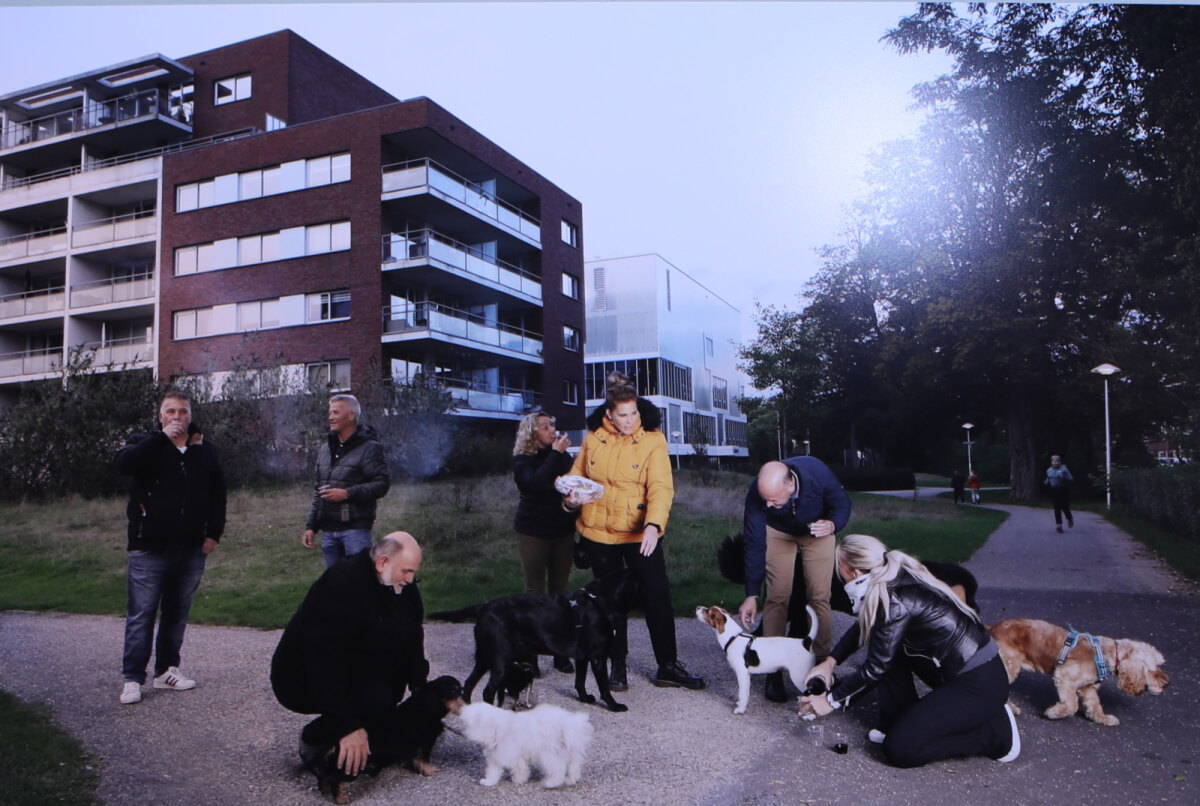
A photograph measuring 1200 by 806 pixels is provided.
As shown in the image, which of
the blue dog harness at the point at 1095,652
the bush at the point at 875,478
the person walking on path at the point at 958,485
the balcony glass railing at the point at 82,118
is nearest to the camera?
the blue dog harness at the point at 1095,652

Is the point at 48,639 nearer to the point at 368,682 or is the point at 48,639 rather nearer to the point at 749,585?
the point at 368,682

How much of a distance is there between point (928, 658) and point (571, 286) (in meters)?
5.02

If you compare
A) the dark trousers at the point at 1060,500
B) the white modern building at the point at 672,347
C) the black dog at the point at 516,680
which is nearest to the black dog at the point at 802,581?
the black dog at the point at 516,680

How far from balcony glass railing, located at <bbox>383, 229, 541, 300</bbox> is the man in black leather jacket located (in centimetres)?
591

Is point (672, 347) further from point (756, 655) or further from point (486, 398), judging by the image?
point (486, 398)

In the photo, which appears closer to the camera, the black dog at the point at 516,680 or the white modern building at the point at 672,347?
the black dog at the point at 516,680

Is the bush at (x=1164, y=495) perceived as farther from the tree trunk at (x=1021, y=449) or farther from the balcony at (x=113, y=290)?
the balcony at (x=113, y=290)

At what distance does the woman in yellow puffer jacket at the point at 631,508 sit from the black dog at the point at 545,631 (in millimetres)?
332

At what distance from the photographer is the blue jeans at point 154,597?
457 centimetres

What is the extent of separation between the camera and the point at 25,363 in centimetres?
772

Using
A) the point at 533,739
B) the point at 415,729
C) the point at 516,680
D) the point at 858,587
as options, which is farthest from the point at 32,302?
the point at 858,587

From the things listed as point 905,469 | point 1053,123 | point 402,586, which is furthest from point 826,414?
point 402,586

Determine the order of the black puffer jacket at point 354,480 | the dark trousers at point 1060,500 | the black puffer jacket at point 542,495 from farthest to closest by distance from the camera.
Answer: the dark trousers at point 1060,500
the black puffer jacket at point 354,480
the black puffer jacket at point 542,495

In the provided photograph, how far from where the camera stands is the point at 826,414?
6.84m
